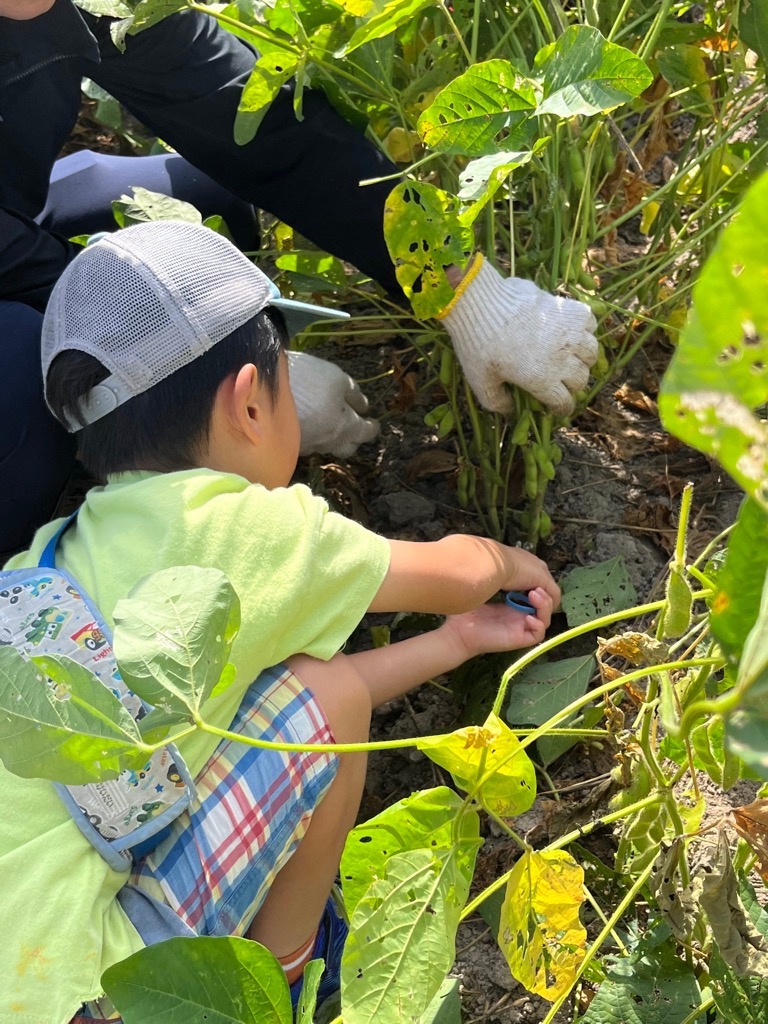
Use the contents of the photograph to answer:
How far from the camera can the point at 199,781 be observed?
99 cm

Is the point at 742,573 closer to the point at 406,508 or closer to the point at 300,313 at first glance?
the point at 300,313

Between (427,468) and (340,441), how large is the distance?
0.14 m

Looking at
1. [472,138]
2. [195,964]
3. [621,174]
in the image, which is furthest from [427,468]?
[195,964]

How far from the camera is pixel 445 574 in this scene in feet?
3.70

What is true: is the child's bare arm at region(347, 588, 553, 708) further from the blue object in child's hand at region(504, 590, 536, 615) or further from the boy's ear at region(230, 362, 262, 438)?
the boy's ear at region(230, 362, 262, 438)

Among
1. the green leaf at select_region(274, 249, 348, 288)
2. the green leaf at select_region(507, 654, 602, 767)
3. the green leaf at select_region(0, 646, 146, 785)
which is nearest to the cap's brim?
the green leaf at select_region(274, 249, 348, 288)

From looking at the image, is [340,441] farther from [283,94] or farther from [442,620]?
[283,94]

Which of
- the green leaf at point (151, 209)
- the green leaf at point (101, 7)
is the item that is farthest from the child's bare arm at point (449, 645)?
the green leaf at point (101, 7)

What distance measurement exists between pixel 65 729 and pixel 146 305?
1.83ft

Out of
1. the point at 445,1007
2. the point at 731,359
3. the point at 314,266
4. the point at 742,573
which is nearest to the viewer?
the point at 731,359

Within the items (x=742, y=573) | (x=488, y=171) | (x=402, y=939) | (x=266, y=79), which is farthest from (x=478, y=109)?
(x=402, y=939)

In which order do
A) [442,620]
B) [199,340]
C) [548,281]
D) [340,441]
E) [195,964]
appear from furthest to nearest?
1. [340,441]
2. [442,620]
3. [548,281]
4. [199,340]
5. [195,964]

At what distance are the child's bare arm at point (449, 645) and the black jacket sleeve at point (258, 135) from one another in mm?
468

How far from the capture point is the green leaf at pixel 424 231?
107cm
